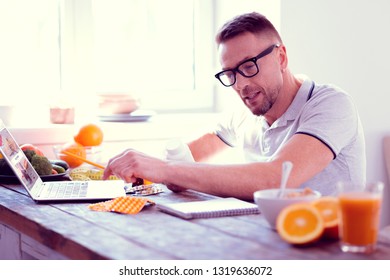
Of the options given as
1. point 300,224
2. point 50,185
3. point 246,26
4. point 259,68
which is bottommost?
point 50,185

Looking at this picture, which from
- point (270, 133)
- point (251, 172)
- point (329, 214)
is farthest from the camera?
point (270, 133)

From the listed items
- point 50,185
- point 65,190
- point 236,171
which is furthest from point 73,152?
point 236,171

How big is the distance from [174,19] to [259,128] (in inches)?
52.8

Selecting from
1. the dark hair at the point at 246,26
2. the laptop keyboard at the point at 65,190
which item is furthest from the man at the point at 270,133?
the laptop keyboard at the point at 65,190

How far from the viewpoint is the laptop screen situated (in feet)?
6.16

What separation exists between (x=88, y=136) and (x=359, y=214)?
167 centimetres

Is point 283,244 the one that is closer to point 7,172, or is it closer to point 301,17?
point 7,172

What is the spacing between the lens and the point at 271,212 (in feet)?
4.61

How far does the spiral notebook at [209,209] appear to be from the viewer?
1.61m

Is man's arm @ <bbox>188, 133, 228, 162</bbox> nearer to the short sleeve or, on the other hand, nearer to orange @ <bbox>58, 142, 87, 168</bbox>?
orange @ <bbox>58, 142, 87, 168</bbox>

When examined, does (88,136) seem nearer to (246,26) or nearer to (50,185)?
(50,185)

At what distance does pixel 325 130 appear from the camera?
2.00m

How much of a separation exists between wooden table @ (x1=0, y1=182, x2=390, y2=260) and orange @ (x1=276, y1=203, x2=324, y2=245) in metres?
0.02
